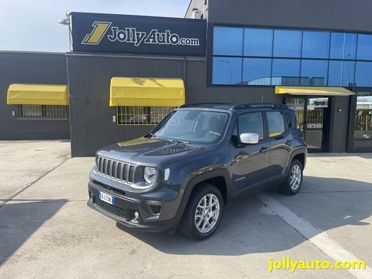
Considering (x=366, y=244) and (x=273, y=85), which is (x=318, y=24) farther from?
(x=366, y=244)

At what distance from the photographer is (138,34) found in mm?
10070

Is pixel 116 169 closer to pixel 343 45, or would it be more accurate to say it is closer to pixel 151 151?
pixel 151 151

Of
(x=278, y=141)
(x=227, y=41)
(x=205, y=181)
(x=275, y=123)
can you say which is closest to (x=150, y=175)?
(x=205, y=181)

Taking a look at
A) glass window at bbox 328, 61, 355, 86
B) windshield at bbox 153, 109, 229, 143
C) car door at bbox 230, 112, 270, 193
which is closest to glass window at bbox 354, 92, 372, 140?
glass window at bbox 328, 61, 355, 86

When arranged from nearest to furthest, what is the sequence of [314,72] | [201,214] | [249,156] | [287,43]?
[201,214]
[249,156]
[287,43]
[314,72]

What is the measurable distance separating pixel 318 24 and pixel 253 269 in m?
10.5

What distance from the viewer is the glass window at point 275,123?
5273 millimetres

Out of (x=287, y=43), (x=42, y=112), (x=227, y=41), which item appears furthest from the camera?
(x=42, y=112)

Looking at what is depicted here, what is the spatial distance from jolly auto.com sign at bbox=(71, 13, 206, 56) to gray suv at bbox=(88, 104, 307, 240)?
19.2 ft

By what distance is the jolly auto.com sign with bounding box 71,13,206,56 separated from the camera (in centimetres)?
978

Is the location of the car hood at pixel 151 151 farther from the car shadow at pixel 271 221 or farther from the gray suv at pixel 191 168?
the car shadow at pixel 271 221

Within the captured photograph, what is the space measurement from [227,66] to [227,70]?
5.8 inches

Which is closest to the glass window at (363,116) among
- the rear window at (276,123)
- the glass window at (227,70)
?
the glass window at (227,70)

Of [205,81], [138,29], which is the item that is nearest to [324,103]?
[205,81]
